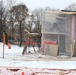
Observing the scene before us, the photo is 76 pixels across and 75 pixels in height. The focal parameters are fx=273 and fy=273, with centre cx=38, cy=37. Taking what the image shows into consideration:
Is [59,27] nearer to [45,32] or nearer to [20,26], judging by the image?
[45,32]

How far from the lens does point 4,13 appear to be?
2100 inches

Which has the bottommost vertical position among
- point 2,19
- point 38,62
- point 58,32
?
point 38,62

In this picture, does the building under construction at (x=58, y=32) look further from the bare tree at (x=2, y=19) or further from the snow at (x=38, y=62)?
the bare tree at (x=2, y=19)

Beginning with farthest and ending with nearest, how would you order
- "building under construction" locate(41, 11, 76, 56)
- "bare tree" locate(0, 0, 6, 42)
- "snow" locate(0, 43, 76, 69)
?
1. "bare tree" locate(0, 0, 6, 42)
2. "building under construction" locate(41, 11, 76, 56)
3. "snow" locate(0, 43, 76, 69)

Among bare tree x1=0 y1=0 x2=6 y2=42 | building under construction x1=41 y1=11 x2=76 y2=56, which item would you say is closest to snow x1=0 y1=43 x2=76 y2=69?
building under construction x1=41 y1=11 x2=76 y2=56

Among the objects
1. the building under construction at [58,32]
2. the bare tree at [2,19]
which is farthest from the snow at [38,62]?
the bare tree at [2,19]

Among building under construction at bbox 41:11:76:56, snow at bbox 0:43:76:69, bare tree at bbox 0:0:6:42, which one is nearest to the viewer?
snow at bbox 0:43:76:69

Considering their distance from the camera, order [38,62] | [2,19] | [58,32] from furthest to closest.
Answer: [2,19] → [58,32] → [38,62]

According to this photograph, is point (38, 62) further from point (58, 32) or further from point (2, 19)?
point (2, 19)

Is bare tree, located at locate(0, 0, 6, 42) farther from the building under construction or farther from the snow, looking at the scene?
the snow

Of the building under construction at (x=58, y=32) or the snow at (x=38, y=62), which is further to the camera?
the building under construction at (x=58, y=32)

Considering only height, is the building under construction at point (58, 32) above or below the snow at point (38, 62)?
above

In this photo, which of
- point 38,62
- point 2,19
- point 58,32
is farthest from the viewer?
point 2,19

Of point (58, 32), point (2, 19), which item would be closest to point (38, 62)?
point (58, 32)
